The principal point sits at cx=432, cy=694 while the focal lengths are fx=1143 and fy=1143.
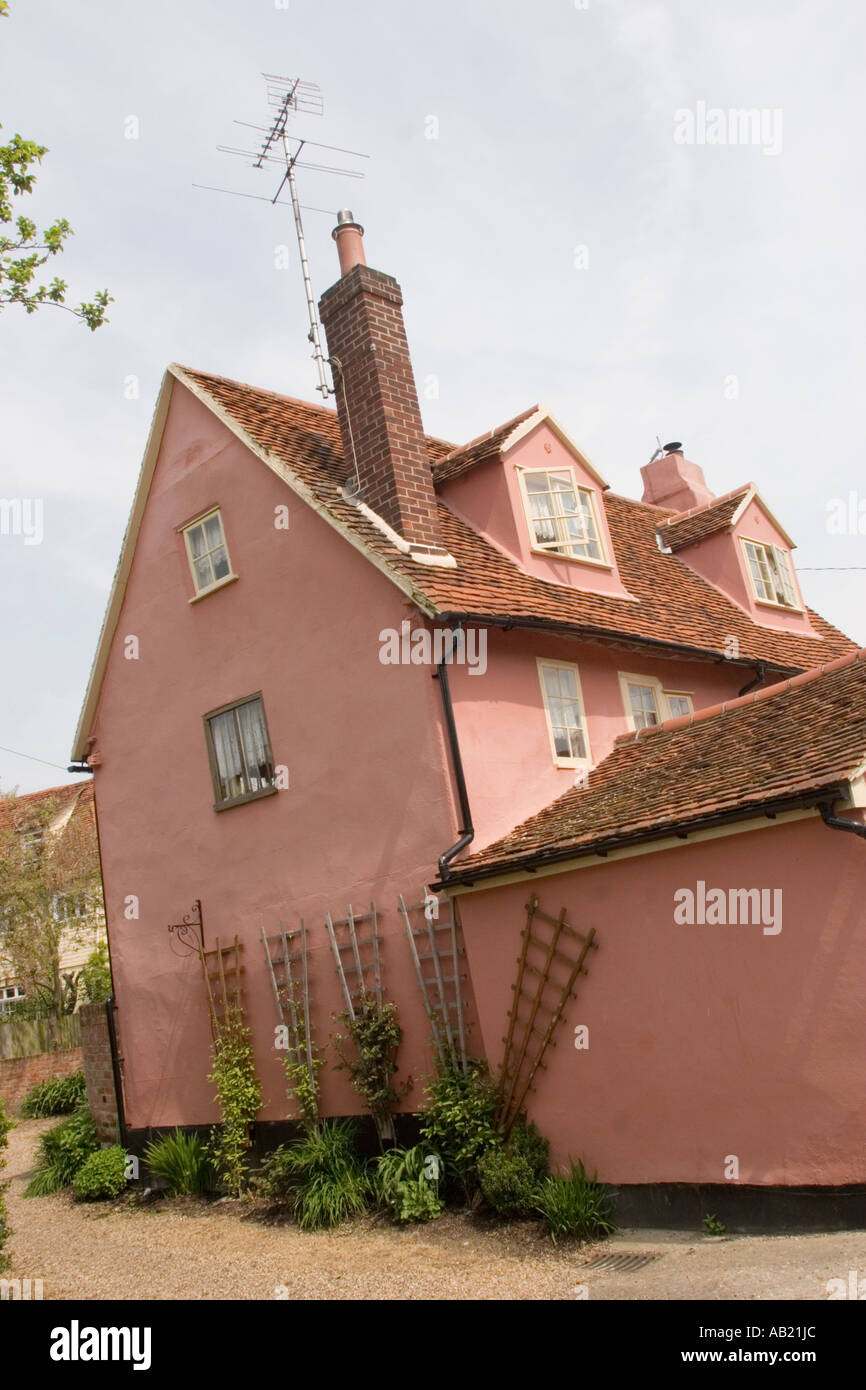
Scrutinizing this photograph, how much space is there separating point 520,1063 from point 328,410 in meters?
10.4

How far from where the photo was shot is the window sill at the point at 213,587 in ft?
47.4

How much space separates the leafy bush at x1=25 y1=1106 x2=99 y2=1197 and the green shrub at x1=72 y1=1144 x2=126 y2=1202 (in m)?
0.70

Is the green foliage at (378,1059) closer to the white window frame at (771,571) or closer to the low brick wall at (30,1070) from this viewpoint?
the white window frame at (771,571)

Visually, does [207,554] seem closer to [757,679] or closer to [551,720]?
[551,720]

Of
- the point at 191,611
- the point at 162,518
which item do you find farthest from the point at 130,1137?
the point at 162,518

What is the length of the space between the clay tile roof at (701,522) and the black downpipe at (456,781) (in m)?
8.85

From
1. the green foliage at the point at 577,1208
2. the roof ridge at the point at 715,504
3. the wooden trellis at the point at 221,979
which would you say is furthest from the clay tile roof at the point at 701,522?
the green foliage at the point at 577,1208

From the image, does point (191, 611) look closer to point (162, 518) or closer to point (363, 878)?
point (162, 518)

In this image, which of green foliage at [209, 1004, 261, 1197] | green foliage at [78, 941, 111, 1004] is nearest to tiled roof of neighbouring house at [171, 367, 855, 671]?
green foliage at [209, 1004, 261, 1197]

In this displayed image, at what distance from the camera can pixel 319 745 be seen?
13141mm

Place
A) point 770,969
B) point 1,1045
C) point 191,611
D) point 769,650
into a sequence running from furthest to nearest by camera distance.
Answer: point 1,1045 → point 769,650 → point 191,611 → point 770,969

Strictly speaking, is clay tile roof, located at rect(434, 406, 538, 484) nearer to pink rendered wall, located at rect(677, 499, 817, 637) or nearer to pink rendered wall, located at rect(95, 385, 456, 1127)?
pink rendered wall, located at rect(95, 385, 456, 1127)

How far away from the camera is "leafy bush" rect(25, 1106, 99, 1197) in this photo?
52.9 ft

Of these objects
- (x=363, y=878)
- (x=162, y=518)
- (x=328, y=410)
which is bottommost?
(x=363, y=878)
